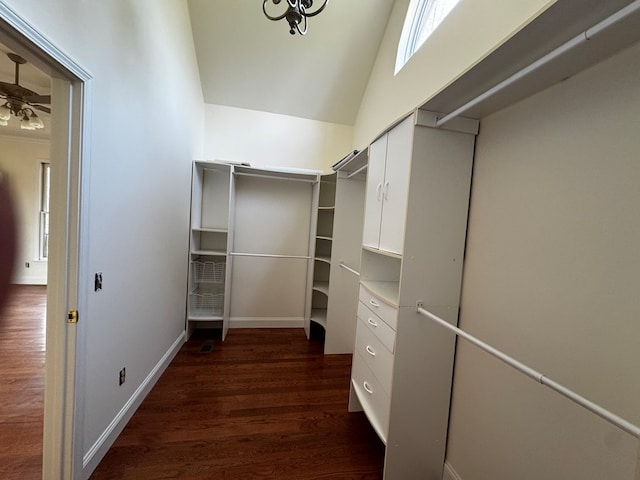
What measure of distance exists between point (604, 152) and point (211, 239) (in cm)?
323

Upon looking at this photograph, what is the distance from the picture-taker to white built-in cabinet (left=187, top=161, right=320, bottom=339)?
315cm

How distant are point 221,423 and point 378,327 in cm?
125

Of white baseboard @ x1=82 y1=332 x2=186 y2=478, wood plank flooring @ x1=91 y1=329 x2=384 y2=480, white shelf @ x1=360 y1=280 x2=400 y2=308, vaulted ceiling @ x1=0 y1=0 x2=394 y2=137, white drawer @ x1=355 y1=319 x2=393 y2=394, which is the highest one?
vaulted ceiling @ x1=0 y1=0 x2=394 y2=137

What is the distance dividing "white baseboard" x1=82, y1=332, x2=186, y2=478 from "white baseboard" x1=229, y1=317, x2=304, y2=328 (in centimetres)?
97

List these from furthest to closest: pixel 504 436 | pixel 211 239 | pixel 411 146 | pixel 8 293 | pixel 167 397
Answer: pixel 211 239, pixel 167 397, pixel 411 146, pixel 504 436, pixel 8 293

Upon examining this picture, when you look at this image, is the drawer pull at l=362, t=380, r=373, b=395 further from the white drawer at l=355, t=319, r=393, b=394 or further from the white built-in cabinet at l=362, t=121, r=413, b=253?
the white built-in cabinet at l=362, t=121, r=413, b=253

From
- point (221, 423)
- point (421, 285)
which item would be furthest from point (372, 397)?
point (221, 423)

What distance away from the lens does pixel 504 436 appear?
1.21 metres

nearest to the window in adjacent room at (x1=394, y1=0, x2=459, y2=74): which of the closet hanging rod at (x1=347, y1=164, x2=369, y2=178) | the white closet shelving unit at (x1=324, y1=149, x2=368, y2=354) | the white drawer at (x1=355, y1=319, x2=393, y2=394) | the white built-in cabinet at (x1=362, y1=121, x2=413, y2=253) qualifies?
the closet hanging rod at (x1=347, y1=164, x2=369, y2=178)

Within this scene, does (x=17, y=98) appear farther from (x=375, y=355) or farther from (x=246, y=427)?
(x=375, y=355)

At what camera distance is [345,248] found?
8.91 feet

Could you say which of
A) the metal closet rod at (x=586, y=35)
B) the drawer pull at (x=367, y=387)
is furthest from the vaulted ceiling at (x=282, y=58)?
the drawer pull at (x=367, y=387)

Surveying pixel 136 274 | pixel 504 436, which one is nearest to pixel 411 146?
pixel 504 436

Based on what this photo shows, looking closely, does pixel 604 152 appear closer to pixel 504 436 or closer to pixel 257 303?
pixel 504 436
